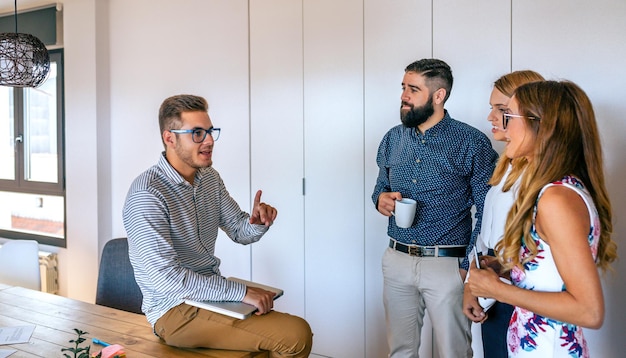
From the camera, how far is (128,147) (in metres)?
4.07

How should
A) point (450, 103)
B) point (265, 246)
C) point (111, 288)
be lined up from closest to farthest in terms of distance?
1. point (111, 288)
2. point (450, 103)
3. point (265, 246)

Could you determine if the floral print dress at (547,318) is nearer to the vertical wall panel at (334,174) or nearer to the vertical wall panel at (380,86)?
the vertical wall panel at (380,86)

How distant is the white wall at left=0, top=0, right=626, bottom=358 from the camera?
239cm

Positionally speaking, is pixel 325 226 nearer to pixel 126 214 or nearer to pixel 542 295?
pixel 126 214

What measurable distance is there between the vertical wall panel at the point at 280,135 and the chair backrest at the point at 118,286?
109 cm

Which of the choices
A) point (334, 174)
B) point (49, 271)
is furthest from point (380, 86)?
point (49, 271)

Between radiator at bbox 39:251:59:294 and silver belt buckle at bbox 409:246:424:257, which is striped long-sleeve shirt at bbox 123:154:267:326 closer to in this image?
silver belt buckle at bbox 409:246:424:257

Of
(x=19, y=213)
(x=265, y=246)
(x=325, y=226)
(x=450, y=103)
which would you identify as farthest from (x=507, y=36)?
(x=19, y=213)

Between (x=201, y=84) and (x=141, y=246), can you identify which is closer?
(x=141, y=246)

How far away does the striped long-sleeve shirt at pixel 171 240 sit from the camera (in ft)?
5.49

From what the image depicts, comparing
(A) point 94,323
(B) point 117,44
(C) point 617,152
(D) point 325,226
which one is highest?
(B) point 117,44

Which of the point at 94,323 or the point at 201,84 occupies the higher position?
the point at 201,84

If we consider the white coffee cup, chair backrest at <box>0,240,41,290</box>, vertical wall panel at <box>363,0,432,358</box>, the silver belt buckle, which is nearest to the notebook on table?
the white coffee cup

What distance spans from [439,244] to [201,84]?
2.23 metres
